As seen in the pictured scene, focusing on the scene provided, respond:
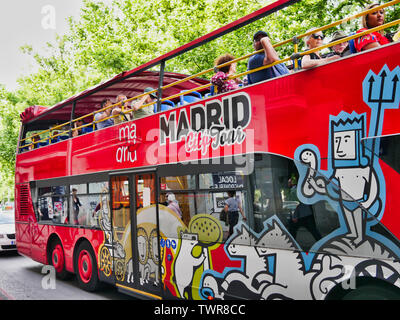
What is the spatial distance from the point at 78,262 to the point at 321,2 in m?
11.0

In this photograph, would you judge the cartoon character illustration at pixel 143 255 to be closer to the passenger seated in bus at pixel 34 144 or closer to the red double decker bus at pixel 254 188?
the red double decker bus at pixel 254 188

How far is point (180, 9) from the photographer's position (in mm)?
19422

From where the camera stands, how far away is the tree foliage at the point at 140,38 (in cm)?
1390

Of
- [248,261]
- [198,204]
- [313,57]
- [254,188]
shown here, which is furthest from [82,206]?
[313,57]

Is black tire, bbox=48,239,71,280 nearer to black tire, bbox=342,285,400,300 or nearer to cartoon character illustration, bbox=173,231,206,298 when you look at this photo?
cartoon character illustration, bbox=173,231,206,298

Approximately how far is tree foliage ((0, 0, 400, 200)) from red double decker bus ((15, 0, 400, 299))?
8065 millimetres

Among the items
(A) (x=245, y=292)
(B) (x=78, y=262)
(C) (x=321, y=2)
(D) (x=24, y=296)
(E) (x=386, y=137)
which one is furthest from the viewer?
(C) (x=321, y=2)

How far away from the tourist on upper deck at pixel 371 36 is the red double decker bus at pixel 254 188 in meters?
0.14

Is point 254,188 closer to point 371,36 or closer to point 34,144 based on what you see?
point 371,36

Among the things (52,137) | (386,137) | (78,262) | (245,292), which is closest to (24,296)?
(78,262)

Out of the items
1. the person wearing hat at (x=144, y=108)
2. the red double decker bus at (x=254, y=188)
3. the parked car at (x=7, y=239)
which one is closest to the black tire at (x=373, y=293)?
the red double decker bus at (x=254, y=188)

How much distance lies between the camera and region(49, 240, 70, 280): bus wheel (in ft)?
31.0

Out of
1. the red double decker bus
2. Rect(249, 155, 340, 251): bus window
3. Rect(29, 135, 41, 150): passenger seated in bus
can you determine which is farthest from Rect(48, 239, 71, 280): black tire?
Rect(249, 155, 340, 251): bus window
